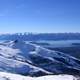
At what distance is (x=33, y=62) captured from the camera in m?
42.8

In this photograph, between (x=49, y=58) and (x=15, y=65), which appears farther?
(x=49, y=58)

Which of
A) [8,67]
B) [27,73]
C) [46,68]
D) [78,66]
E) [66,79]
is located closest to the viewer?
[66,79]

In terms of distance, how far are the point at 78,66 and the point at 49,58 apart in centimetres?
628

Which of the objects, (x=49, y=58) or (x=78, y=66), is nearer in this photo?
(x=78, y=66)

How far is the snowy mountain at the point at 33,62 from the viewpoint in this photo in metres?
35.6

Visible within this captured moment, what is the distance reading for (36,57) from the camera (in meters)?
45.8

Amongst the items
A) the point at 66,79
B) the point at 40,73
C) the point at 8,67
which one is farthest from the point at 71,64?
the point at 66,79

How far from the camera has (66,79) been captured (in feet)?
81.7

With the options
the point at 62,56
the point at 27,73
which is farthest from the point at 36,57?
the point at 27,73

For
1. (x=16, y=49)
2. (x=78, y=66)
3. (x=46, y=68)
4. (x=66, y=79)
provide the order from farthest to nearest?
(x=16, y=49), (x=78, y=66), (x=46, y=68), (x=66, y=79)

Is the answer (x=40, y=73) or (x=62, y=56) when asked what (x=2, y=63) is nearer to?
(x=40, y=73)

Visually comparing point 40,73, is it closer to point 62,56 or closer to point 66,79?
point 66,79

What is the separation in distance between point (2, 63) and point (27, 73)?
590 cm

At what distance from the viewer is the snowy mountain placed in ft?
117
